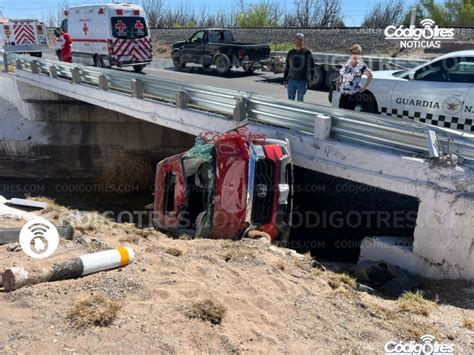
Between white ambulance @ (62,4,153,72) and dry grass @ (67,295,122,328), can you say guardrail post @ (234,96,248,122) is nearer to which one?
dry grass @ (67,295,122,328)

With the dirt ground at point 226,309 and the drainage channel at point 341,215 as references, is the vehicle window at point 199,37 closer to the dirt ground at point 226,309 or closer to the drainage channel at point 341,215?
the drainage channel at point 341,215

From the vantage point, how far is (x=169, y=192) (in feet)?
22.6

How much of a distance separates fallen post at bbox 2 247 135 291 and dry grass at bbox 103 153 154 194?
373 inches

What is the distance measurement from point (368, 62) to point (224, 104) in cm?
780

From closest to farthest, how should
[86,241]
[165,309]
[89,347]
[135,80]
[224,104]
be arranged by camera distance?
[89,347] < [165,309] < [86,241] < [224,104] < [135,80]

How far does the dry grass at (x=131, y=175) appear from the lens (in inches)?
545

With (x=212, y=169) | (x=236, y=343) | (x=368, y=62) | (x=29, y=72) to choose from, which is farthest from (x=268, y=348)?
(x=29, y=72)

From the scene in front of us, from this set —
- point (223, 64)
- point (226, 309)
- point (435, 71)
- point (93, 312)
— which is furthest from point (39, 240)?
point (223, 64)

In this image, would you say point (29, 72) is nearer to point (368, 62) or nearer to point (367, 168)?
point (368, 62)

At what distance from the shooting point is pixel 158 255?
4922mm

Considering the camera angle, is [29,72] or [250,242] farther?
[29,72]

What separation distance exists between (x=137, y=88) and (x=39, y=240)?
193 inches

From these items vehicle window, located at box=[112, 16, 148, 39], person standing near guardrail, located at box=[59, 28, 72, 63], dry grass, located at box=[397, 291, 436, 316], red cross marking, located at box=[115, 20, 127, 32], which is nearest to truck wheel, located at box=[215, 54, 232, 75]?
vehicle window, located at box=[112, 16, 148, 39]

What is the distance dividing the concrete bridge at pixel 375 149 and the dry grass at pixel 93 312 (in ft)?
11.1
